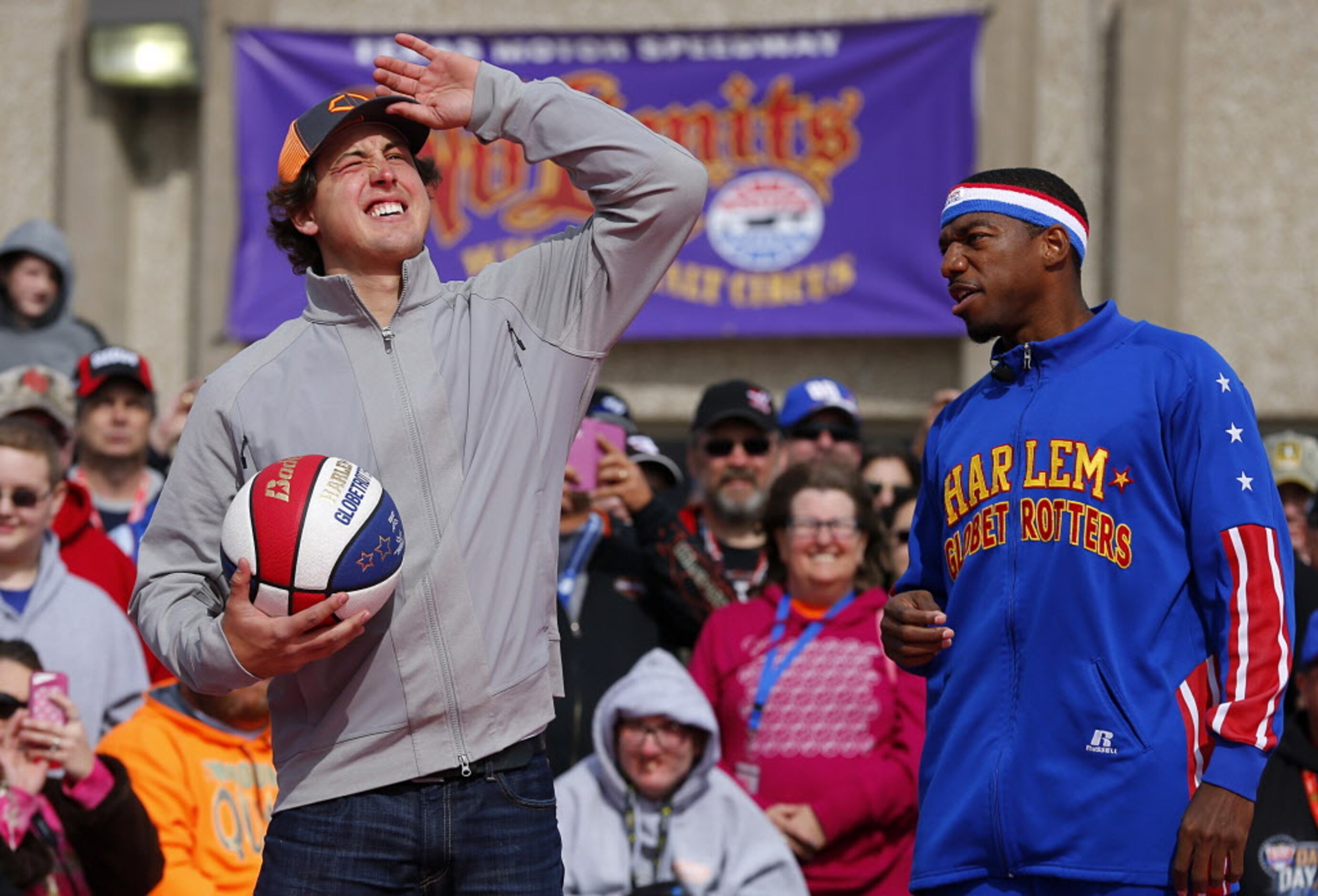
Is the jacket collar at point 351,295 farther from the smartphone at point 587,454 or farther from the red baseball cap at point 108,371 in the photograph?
the red baseball cap at point 108,371

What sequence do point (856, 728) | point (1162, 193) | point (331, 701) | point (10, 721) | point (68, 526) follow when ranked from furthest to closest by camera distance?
point (1162, 193), point (68, 526), point (856, 728), point (10, 721), point (331, 701)

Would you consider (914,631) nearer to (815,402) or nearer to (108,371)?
(815,402)

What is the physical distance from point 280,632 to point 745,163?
7.93m

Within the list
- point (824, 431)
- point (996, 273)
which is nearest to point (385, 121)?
point (996, 273)

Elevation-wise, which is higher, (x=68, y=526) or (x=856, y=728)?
(x=68, y=526)

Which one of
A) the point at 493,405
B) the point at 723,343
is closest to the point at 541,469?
the point at 493,405

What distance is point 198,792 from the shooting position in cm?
473

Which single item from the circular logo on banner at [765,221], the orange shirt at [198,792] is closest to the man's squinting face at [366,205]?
the orange shirt at [198,792]

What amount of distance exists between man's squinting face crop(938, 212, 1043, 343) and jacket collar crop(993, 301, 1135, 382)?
0.23 feet

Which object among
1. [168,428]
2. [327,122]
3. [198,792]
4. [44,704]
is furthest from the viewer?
[168,428]

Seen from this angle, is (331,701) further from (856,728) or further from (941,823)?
(856,728)

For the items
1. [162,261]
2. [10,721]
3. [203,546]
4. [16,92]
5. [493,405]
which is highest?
[16,92]

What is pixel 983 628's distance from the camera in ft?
10.2

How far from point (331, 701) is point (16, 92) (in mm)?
9579
